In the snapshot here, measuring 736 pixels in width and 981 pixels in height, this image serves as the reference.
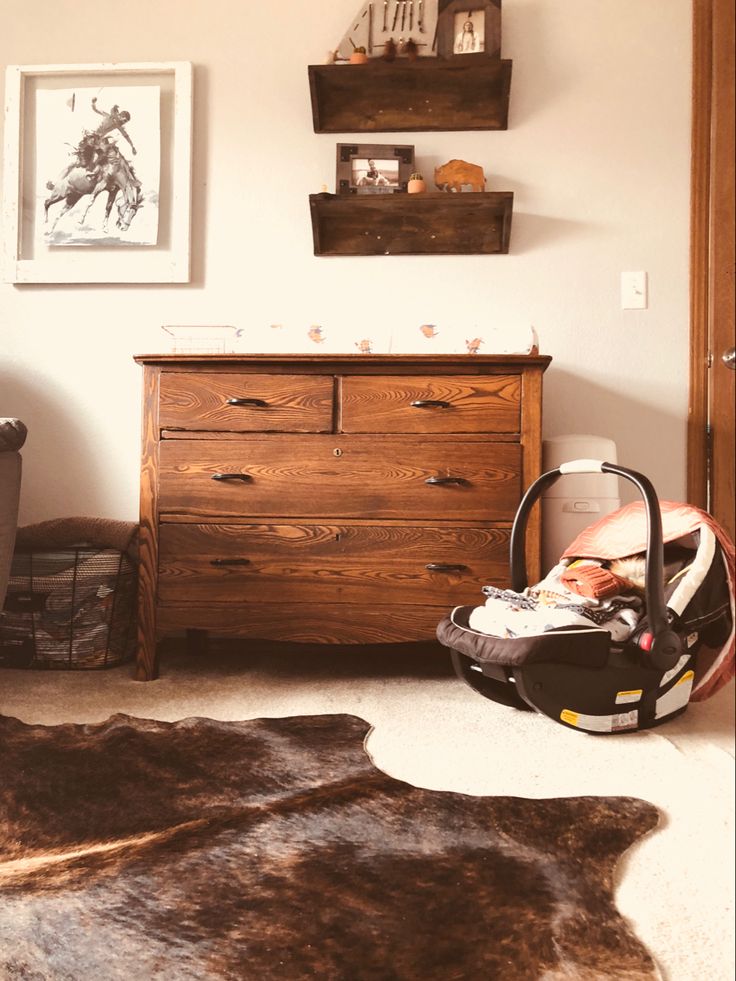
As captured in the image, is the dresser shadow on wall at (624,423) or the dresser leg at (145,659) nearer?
the dresser leg at (145,659)

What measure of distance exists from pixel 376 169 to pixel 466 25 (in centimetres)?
55

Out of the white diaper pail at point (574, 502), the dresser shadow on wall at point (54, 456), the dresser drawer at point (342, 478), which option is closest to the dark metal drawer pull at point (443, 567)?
the dresser drawer at point (342, 478)

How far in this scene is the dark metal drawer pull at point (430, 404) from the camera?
73.5 inches

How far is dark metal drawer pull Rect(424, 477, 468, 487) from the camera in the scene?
1.84 metres

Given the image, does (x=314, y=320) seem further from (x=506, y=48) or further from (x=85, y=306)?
(x=506, y=48)

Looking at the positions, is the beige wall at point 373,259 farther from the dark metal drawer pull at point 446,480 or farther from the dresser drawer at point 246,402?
the dark metal drawer pull at point 446,480

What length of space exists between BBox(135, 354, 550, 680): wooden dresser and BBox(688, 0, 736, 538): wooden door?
28.5 inches

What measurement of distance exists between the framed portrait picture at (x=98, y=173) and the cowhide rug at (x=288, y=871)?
1683 mm

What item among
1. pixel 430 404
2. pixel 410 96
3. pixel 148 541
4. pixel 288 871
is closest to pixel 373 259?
pixel 410 96

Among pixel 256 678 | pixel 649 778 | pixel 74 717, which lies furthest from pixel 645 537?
pixel 74 717

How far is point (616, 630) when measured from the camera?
59.3 inches

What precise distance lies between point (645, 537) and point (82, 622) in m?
1.54

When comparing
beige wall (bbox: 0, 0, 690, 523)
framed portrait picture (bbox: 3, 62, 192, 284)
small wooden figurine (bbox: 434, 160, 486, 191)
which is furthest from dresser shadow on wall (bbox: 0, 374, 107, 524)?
small wooden figurine (bbox: 434, 160, 486, 191)

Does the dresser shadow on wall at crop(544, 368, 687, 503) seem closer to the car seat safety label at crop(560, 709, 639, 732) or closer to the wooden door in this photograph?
the wooden door
